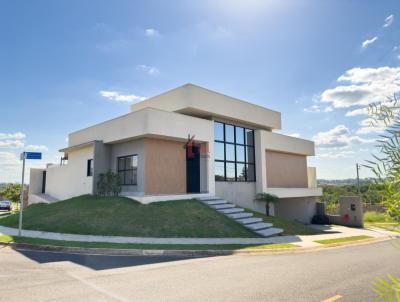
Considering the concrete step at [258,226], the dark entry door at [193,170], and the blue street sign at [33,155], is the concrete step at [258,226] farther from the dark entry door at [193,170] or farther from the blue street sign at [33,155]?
the blue street sign at [33,155]

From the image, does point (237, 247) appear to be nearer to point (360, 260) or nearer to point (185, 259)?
point (185, 259)

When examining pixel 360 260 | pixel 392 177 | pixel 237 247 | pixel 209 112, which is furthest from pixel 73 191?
pixel 392 177

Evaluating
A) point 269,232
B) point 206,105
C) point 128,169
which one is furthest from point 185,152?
point 269,232

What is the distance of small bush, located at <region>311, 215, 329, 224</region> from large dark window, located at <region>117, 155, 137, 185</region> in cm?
1977

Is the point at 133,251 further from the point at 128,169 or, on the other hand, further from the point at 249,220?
the point at 128,169

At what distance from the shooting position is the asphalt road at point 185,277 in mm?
6301

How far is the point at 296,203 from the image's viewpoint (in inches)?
1205

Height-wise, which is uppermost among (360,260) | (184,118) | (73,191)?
(184,118)

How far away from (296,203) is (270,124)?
9.52m

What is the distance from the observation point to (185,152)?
2070 cm

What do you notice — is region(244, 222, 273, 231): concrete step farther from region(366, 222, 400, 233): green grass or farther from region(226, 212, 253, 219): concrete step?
region(366, 222, 400, 233): green grass

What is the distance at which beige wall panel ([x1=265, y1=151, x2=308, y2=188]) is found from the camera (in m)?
26.9

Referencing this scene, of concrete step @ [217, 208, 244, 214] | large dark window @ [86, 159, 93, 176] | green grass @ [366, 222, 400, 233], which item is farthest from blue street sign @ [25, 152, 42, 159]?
green grass @ [366, 222, 400, 233]

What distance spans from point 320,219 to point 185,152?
1746 cm
